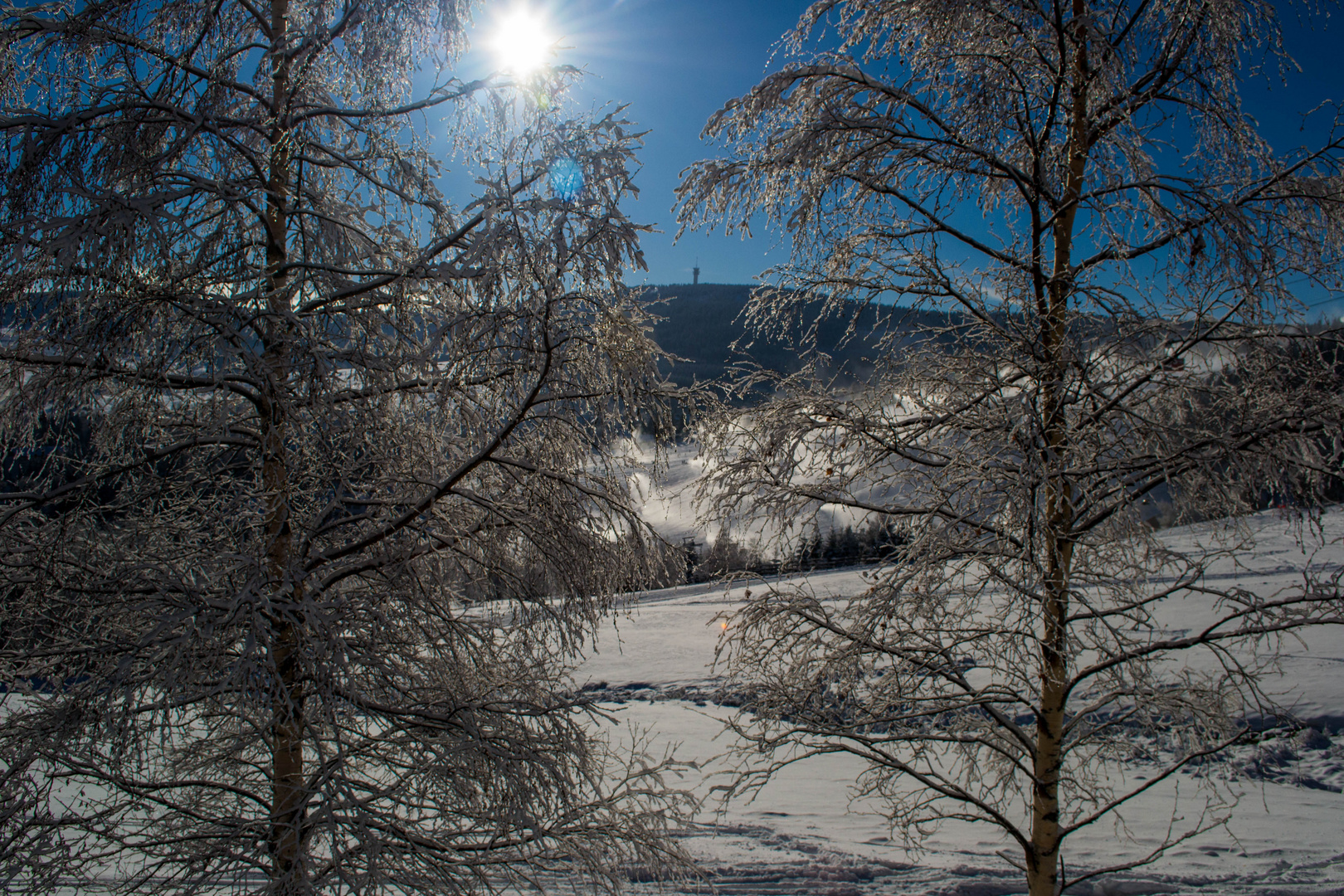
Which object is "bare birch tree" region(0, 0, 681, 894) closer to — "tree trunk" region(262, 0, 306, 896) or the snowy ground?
"tree trunk" region(262, 0, 306, 896)

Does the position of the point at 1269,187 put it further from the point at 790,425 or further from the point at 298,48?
the point at 298,48

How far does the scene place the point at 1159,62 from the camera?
3586 mm

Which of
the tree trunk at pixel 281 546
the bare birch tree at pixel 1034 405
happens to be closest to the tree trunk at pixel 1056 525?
the bare birch tree at pixel 1034 405

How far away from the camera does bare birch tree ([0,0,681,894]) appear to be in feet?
8.40

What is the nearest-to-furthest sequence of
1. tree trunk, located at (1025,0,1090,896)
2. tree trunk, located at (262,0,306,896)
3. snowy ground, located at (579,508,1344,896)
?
tree trunk, located at (262,0,306,896)
tree trunk, located at (1025,0,1090,896)
snowy ground, located at (579,508,1344,896)

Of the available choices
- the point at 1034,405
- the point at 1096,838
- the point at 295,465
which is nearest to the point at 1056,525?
the point at 1034,405

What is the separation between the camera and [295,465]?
3428 millimetres

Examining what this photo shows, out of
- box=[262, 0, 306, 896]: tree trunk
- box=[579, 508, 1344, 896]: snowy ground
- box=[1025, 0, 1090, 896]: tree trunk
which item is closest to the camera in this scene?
box=[262, 0, 306, 896]: tree trunk

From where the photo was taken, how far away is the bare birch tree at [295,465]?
8.40ft

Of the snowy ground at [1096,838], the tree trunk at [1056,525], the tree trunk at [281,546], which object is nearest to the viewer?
the tree trunk at [281,546]

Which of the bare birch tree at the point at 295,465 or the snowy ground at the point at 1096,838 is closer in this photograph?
the bare birch tree at the point at 295,465

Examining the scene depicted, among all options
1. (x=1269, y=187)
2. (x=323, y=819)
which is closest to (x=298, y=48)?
(x=323, y=819)

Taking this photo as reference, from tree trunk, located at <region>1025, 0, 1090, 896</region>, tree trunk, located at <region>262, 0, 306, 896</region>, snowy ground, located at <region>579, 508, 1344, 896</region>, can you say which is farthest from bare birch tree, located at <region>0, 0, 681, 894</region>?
tree trunk, located at <region>1025, 0, 1090, 896</region>

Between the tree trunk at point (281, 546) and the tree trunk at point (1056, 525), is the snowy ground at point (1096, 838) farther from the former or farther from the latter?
the tree trunk at point (281, 546)
